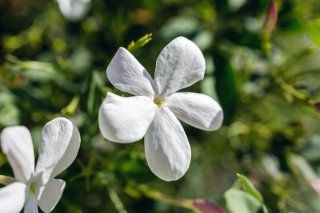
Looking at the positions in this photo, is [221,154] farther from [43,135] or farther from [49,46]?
[43,135]

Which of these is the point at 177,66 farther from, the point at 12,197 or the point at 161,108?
the point at 12,197

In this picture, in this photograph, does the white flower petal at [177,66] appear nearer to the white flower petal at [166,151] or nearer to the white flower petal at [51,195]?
the white flower petal at [166,151]

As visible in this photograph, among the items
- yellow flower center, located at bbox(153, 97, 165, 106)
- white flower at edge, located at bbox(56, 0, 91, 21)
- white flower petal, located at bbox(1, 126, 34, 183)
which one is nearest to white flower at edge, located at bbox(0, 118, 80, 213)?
white flower petal, located at bbox(1, 126, 34, 183)

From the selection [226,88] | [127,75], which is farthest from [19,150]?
[226,88]

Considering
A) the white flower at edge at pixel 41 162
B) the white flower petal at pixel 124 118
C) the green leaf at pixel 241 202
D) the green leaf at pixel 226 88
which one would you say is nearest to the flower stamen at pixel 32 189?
the white flower at edge at pixel 41 162

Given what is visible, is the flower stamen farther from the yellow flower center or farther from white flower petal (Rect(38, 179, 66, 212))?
the yellow flower center

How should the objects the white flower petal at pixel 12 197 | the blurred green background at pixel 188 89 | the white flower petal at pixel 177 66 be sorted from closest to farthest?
the white flower petal at pixel 12 197, the white flower petal at pixel 177 66, the blurred green background at pixel 188 89
